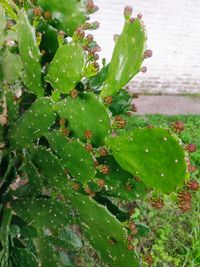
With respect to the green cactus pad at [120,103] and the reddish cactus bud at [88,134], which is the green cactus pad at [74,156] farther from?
the green cactus pad at [120,103]

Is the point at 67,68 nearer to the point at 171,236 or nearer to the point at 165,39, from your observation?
the point at 171,236

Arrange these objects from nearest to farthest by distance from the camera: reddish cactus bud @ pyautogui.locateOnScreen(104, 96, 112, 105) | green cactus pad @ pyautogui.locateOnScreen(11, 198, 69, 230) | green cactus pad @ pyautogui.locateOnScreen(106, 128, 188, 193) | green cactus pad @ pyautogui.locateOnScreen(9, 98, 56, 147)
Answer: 1. green cactus pad @ pyautogui.locateOnScreen(106, 128, 188, 193)
2. reddish cactus bud @ pyautogui.locateOnScreen(104, 96, 112, 105)
3. green cactus pad @ pyautogui.locateOnScreen(9, 98, 56, 147)
4. green cactus pad @ pyautogui.locateOnScreen(11, 198, 69, 230)

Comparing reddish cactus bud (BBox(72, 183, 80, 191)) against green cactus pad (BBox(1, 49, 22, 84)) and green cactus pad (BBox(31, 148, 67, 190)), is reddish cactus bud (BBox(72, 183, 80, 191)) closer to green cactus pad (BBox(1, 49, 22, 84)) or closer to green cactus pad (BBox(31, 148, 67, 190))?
green cactus pad (BBox(31, 148, 67, 190))

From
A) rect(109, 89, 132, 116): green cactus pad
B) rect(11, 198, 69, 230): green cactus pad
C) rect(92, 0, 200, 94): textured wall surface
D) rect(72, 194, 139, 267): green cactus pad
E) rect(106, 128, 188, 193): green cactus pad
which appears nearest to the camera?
rect(106, 128, 188, 193): green cactus pad

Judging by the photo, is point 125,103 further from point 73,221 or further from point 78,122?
point 73,221

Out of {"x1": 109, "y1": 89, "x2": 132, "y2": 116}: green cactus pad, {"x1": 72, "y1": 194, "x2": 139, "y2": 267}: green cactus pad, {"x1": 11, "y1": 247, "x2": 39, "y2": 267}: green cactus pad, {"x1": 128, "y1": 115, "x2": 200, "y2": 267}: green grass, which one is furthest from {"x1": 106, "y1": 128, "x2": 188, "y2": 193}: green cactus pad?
{"x1": 128, "y1": 115, "x2": 200, "y2": 267}: green grass

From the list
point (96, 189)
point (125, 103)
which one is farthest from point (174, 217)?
point (96, 189)
